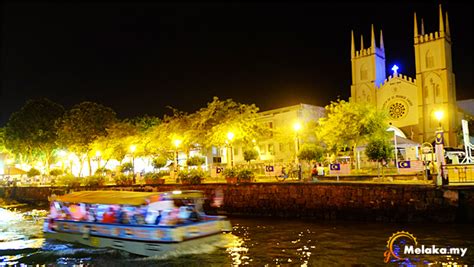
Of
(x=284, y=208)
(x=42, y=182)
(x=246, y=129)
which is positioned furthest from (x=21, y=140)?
(x=284, y=208)

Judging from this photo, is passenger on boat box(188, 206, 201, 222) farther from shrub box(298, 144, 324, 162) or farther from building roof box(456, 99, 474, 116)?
building roof box(456, 99, 474, 116)

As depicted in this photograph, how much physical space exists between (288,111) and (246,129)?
643 inches

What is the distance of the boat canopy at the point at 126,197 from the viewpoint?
1805 cm

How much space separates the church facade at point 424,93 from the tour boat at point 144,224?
4874 cm

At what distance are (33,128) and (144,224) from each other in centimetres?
5730

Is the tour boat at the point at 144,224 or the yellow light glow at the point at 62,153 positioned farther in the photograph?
the yellow light glow at the point at 62,153

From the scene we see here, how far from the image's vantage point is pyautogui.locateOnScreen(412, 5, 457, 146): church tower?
62.5m

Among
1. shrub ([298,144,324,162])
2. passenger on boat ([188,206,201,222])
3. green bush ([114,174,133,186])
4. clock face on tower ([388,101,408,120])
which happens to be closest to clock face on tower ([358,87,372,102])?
clock face on tower ([388,101,408,120])

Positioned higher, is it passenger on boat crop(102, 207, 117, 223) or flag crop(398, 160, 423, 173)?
flag crop(398, 160, 423, 173)

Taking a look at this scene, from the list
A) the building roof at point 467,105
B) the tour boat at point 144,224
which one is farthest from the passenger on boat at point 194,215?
the building roof at point 467,105

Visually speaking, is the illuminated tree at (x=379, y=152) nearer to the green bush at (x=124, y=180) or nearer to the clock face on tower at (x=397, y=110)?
the green bush at (x=124, y=180)

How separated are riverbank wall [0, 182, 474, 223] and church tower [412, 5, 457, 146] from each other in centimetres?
3937

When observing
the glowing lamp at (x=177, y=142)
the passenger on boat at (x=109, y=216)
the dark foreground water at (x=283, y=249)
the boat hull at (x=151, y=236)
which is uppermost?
the glowing lamp at (x=177, y=142)

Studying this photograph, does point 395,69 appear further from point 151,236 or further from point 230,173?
point 151,236
